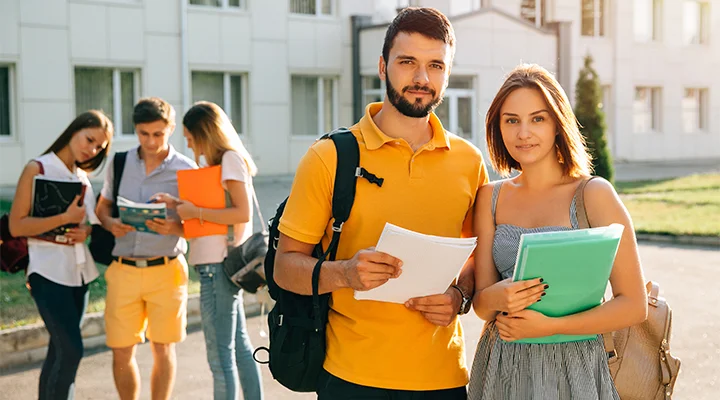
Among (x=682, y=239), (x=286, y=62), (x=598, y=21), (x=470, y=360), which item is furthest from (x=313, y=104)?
(x=470, y=360)

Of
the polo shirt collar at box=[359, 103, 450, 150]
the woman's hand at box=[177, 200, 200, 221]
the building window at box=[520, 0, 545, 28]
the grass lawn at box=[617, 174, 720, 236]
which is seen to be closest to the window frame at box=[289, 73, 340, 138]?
the grass lawn at box=[617, 174, 720, 236]

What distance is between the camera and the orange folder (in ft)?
17.1

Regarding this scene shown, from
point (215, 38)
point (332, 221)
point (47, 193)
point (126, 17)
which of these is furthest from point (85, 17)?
point (332, 221)

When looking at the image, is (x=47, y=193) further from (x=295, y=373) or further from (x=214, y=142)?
(x=295, y=373)

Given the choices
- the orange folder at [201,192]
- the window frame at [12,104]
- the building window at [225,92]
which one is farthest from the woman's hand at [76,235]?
the building window at [225,92]

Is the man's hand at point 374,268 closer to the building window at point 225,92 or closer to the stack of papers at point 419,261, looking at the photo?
the stack of papers at point 419,261

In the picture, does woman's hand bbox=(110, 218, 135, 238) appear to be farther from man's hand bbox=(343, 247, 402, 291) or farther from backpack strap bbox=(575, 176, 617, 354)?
backpack strap bbox=(575, 176, 617, 354)

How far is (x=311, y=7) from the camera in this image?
88.6 ft

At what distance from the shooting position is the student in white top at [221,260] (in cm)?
509

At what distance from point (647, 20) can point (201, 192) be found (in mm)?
34244

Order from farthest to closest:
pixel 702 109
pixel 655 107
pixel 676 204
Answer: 1. pixel 702 109
2. pixel 655 107
3. pixel 676 204

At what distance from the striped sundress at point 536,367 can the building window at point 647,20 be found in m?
34.9

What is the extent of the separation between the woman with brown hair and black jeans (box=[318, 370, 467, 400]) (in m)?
0.08

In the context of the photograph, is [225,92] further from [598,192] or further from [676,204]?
[598,192]
